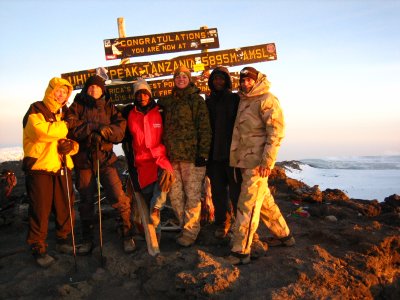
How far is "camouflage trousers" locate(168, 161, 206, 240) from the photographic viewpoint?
491 centimetres

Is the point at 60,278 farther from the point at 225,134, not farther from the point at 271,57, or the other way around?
the point at 271,57

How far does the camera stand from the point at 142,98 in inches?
190

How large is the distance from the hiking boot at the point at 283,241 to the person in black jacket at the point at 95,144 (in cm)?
200

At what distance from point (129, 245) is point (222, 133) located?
2.09 meters

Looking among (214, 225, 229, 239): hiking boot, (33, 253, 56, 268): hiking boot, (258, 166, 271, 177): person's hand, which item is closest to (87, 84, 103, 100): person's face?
(33, 253, 56, 268): hiking boot

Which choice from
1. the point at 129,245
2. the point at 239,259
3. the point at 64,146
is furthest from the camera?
the point at 129,245

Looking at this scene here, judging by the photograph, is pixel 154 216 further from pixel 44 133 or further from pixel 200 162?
pixel 44 133

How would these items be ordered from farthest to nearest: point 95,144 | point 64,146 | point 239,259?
point 95,144
point 64,146
point 239,259

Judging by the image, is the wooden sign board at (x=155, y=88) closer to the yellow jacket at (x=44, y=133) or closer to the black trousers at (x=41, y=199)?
the yellow jacket at (x=44, y=133)

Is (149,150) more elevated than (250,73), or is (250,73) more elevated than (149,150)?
(250,73)

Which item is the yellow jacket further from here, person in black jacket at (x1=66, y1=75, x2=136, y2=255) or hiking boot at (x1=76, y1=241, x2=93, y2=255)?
hiking boot at (x1=76, y1=241, x2=93, y2=255)

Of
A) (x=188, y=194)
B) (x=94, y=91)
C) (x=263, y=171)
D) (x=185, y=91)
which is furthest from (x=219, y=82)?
(x=94, y=91)

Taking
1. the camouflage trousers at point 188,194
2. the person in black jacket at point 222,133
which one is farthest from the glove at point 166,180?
the person in black jacket at point 222,133

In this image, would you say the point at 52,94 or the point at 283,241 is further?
the point at 283,241
